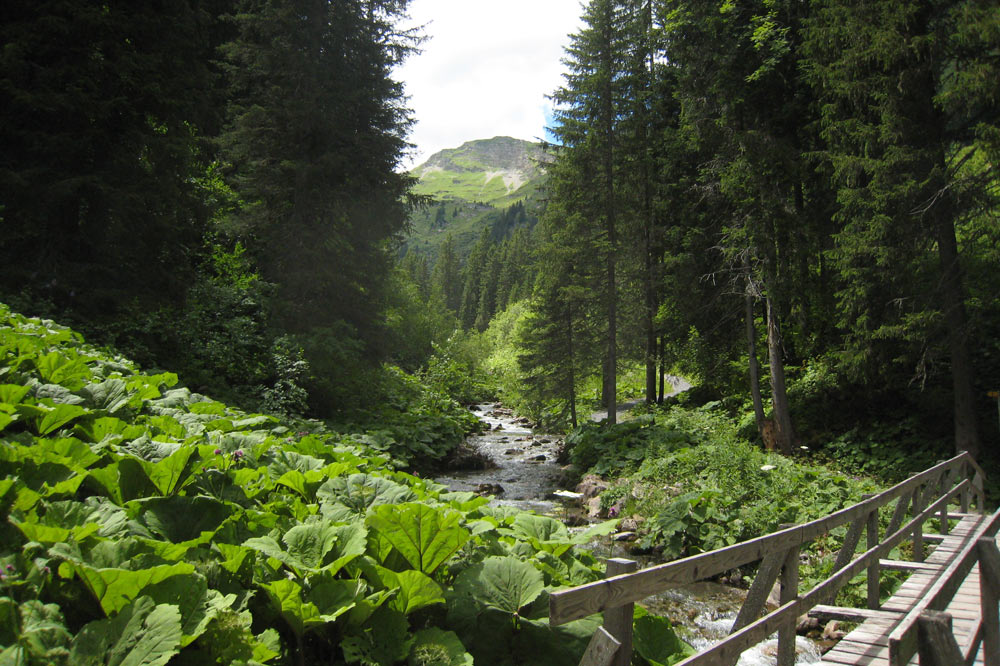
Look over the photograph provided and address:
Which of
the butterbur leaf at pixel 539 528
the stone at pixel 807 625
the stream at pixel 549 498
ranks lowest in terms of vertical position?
the stream at pixel 549 498

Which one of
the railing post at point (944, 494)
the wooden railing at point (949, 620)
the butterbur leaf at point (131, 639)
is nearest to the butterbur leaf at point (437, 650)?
the butterbur leaf at point (131, 639)

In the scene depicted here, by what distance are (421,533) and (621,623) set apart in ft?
3.24

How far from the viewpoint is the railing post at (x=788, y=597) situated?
10.1 ft

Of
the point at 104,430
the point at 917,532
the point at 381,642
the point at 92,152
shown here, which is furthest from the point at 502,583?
the point at 92,152

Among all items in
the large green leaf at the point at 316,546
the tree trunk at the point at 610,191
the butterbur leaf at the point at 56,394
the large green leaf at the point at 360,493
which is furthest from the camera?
→ the tree trunk at the point at 610,191

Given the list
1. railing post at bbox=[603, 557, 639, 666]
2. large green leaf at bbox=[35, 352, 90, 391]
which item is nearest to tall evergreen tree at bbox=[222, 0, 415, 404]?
large green leaf at bbox=[35, 352, 90, 391]

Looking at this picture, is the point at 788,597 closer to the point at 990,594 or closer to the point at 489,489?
the point at 990,594

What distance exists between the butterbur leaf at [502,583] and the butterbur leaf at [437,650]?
284mm

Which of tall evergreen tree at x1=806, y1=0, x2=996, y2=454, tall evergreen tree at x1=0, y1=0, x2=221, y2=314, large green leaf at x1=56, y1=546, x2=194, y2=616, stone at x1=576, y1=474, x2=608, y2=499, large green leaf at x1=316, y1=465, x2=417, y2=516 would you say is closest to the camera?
large green leaf at x1=56, y1=546, x2=194, y2=616

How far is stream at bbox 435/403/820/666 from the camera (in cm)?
616

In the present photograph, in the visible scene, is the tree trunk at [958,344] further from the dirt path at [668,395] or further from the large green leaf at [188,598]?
the dirt path at [668,395]

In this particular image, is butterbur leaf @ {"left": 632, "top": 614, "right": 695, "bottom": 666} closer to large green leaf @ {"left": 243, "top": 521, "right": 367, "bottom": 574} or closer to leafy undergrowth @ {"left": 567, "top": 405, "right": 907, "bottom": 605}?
large green leaf @ {"left": 243, "top": 521, "right": 367, "bottom": 574}

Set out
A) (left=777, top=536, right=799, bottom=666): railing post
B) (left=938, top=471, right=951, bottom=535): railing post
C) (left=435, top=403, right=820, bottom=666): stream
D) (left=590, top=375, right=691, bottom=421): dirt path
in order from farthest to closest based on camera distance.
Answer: (left=590, top=375, right=691, bottom=421): dirt path < (left=938, top=471, right=951, bottom=535): railing post < (left=435, top=403, right=820, bottom=666): stream < (left=777, top=536, right=799, bottom=666): railing post

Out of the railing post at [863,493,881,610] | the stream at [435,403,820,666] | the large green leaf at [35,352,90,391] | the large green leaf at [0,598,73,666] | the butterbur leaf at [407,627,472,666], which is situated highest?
the large green leaf at [35,352,90,391]
